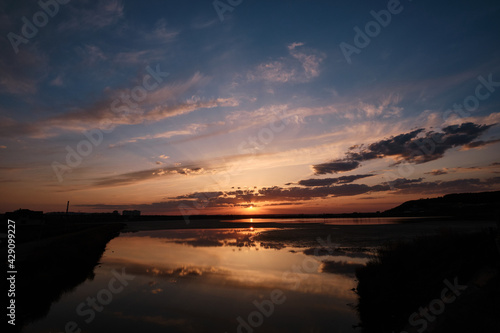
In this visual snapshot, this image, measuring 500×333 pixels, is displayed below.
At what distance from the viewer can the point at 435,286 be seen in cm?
1073

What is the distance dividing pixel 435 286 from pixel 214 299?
415 inches

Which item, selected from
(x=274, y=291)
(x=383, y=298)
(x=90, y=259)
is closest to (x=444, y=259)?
(x=383, y=298)

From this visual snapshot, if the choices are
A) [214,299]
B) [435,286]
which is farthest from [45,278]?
[435,286]

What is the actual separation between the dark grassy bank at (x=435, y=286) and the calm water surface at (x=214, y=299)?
1.39m

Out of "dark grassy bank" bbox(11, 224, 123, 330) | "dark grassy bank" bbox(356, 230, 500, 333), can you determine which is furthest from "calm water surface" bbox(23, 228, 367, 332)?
"dark grassy bank" bbox(356, 230, 500, 333)

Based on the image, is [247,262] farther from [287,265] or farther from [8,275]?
[8,275]

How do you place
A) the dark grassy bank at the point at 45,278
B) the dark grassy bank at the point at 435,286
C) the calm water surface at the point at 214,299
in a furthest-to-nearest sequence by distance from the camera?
1. the dark grassy bank at the point at 45,278
2. the calm water surface at the point at 214,299
3. the dark grassy bank at the point at 435,286

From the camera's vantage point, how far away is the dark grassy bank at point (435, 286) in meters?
8.38

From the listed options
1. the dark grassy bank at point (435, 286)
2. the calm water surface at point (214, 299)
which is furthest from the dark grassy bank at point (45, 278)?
the dark grassy bank at point (435, 286)

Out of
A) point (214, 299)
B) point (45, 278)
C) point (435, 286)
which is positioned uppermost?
point (435, 286)

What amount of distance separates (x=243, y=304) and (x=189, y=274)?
27.3 feet

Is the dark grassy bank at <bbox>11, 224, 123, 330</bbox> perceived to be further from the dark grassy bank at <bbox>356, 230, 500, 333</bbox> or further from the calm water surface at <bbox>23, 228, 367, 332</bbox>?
the dark grassy bank at <bbox>356, 230, 500, 333</bbox>

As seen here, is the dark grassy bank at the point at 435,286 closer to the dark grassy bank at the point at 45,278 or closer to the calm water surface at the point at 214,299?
the calm water surface at the point at 214,299

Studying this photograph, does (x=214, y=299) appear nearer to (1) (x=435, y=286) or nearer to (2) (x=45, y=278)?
(1) (x=435, y=286)
